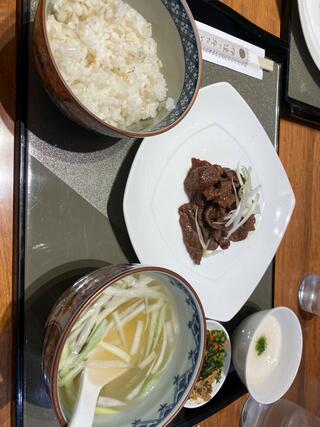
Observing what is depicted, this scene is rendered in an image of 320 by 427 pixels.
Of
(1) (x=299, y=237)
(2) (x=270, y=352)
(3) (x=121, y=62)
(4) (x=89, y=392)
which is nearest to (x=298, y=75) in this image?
(1) (x=299, y=237)

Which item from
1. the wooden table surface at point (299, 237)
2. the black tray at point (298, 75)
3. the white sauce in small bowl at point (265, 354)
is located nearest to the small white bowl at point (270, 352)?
the white sauce in small bowl at point (265, 354)

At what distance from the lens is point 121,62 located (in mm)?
1074

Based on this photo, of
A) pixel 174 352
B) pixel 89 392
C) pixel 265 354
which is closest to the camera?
pixel 89 392

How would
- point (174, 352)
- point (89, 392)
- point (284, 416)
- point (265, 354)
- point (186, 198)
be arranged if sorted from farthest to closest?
point (284, 416)
point (265, 354)
point (186, 198)
point (174, 352)
point (89, 392)

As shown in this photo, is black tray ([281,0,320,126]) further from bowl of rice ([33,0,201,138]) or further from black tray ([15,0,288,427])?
bowl of rice ([33,0,201,138])

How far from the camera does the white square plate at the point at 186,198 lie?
121cm

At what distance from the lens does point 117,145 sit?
1.21 m

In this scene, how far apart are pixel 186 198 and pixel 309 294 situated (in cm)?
71

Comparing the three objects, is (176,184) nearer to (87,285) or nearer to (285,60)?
(87,285)

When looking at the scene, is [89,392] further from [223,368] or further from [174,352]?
[223,368]

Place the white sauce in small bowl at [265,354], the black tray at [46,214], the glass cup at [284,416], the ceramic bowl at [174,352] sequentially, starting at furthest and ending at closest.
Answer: the glass cup at [284,416] < the white sauce in small bowl at [265,354] < the black tray at [46,214] < the ceramic bowl at [174,352]

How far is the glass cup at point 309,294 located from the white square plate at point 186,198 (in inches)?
11.9

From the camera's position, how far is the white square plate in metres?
1.21

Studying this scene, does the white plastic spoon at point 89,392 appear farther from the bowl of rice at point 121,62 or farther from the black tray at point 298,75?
the black tray at point 298,75
